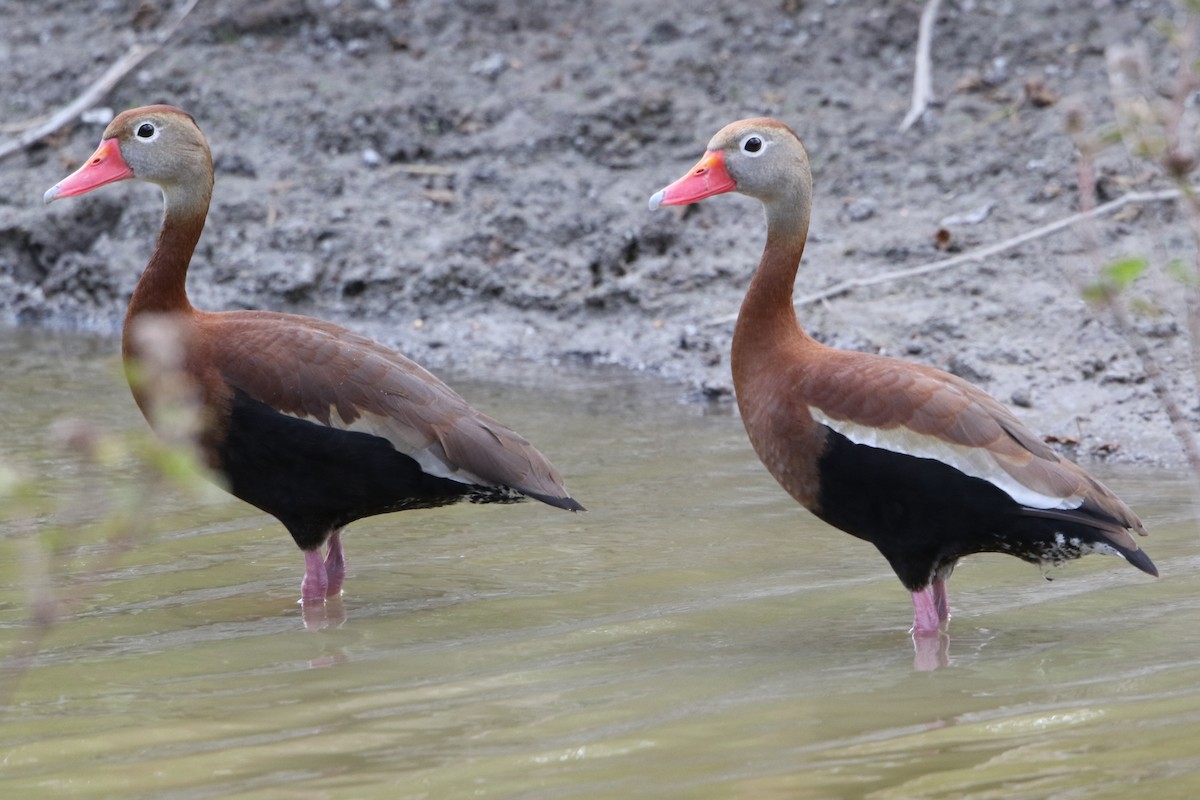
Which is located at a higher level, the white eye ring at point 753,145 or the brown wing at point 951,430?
the white eye ring at point 753,145

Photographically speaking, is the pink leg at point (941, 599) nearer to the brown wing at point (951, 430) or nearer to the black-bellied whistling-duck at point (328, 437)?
the brown wing at point (951, 430)

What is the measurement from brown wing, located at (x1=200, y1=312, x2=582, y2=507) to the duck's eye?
1314 mm

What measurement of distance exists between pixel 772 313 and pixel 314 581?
1809 mm

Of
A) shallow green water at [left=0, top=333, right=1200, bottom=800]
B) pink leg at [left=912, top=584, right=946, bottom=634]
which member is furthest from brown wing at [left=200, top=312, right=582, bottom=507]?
pink leg at [left=912, top=584, right=946, bottom=634]

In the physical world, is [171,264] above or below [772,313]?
below

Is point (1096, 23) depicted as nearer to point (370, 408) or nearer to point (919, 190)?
point (919, 190)

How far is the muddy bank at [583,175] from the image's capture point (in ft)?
28.5

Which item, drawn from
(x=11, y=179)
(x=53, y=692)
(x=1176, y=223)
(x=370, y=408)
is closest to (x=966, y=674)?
(x=370, y=408)

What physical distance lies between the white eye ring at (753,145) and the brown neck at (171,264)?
6.75 ft

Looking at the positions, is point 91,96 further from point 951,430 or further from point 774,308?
point 951,430

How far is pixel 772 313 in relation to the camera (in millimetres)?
5539

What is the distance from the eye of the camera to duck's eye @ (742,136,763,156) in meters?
5.82

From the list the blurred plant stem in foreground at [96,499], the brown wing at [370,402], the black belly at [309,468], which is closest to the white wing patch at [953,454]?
the brown wing at [370,402]

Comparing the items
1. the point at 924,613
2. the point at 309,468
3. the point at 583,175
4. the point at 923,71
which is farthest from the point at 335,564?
the point at 923,71
